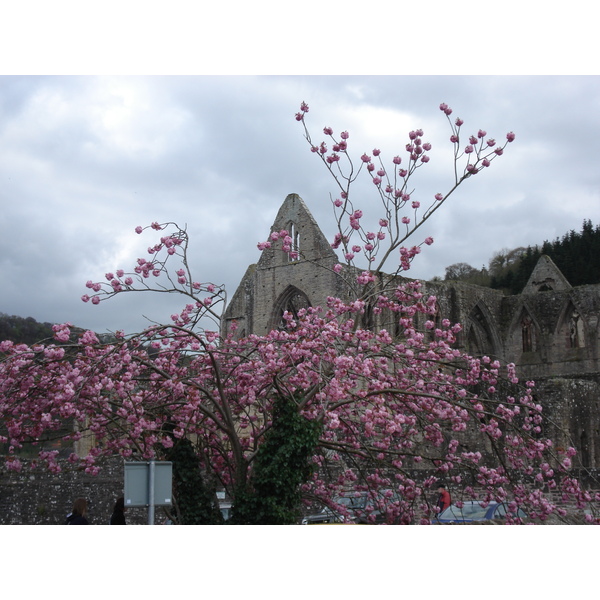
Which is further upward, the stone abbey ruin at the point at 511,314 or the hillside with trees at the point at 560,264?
the hillside with trees at the point at 560,264

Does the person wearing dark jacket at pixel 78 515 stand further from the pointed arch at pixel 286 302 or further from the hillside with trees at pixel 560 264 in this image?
the hillside with trees at pixel 560 264

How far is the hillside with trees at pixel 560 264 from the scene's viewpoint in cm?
4728

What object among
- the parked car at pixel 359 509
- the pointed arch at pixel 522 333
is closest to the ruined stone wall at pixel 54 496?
the parked car at pixel 359 509

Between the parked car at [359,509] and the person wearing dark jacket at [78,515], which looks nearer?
the person wearing dark jacket at [78,515]

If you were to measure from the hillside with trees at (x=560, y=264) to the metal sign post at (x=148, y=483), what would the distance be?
4140 centimetres

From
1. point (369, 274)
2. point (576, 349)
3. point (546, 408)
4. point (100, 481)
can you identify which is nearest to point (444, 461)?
point (369, 274)

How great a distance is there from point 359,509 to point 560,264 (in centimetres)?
3967

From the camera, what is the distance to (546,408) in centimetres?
2425

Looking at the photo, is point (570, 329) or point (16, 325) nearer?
point (16, 325)

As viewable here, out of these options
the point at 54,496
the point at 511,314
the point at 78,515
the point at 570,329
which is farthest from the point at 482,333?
the point at 78,515

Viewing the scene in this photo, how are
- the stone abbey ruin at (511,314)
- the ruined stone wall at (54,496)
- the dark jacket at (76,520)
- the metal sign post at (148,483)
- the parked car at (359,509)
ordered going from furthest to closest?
the stone abbey ruin at (511,314) → the ruined stone wall at (54,496) → the parked car at (359,509) → the dark jacket at (76,520) → the metal sign post at (148,483)

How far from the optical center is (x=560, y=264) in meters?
48.8

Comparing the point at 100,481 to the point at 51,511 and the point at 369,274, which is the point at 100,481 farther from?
the point at 369,274

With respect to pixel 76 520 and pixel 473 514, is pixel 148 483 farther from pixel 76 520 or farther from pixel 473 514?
pixel 473 514
